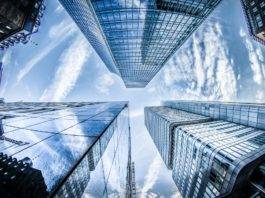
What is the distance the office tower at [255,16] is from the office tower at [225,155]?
74.0ft

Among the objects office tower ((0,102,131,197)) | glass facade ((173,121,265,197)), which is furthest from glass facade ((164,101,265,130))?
office tower ((0,102,131,197))

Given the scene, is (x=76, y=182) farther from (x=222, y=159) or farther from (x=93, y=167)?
(x=222, y=159)

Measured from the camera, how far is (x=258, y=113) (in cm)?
4856

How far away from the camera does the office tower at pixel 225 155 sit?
33469 mm

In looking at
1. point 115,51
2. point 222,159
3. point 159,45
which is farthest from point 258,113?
point 115,51

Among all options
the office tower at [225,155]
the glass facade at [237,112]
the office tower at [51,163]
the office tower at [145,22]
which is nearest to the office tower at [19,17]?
the office tower at [145,22]

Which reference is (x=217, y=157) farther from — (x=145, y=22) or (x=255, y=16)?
(x=255, y=16)

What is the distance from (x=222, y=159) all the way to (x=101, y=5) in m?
38.3

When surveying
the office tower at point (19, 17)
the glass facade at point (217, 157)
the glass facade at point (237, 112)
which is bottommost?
the glass facade at point (217, 157)

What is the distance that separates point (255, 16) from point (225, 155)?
45546mm

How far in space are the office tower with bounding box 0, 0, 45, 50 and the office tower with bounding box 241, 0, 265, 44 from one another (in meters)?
56.7

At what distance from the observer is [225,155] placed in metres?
37.4

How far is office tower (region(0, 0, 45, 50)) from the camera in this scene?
73.3 ft

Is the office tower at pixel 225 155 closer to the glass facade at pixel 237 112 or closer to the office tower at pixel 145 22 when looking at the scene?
the glass facade at pixel 237 112
